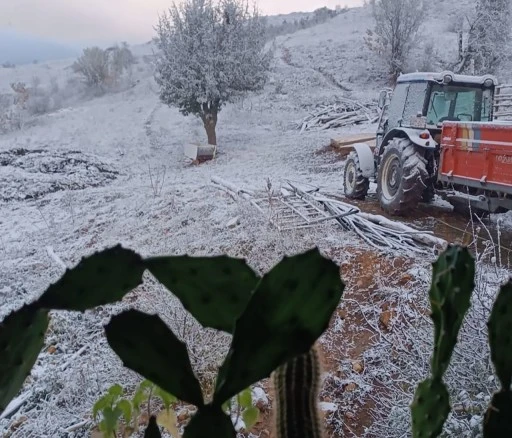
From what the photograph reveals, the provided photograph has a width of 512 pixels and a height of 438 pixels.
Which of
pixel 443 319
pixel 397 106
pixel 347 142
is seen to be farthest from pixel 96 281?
pixel 347 142

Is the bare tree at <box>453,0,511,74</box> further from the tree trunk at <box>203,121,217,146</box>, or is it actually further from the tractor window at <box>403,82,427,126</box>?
the tractor window at <box>403,82,427,126</box>

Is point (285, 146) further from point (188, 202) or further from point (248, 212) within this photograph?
point (248, 212)

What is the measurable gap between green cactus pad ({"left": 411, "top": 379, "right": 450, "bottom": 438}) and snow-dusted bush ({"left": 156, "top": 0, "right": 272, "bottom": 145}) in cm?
1393

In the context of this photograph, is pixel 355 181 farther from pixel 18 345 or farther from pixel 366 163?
pixel 18 345

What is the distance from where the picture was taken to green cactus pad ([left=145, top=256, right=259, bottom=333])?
2.27ft

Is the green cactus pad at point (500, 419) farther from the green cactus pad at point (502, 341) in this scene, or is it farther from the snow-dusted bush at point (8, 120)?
the snow-dusted bush at point (8, 120)

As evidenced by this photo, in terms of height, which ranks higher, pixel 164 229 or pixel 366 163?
pixel 366 163

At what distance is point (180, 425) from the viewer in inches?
121

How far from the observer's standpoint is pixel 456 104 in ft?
20.8

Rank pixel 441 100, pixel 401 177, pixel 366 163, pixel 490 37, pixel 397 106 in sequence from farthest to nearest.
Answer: pixel 490 37 → pixel 366 163 → pixel 397 106 → pixel 441 100 → pixel 401 177

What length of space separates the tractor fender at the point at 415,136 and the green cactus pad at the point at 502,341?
5.18 m

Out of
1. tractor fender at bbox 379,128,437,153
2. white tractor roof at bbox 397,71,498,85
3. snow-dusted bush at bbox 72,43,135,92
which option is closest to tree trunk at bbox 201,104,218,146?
tractor fender at bbox 379,128,437,153

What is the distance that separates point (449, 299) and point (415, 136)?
558 centimetres

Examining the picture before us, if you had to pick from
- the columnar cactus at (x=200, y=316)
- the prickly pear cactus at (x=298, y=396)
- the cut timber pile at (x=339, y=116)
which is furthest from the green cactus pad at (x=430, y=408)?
the cut timber pile at (x=339, y=116)
